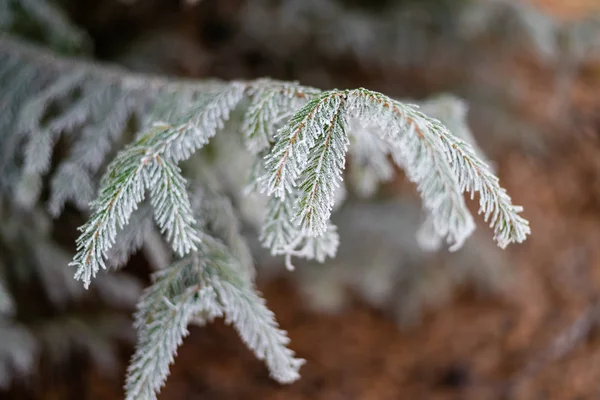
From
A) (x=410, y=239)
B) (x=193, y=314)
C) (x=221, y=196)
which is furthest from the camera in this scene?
(x=410, y=239)

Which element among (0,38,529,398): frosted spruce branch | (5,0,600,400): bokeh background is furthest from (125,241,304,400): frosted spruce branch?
(5,0,600,400): bokeh background

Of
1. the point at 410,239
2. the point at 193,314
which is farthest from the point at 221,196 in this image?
the point at 410,239

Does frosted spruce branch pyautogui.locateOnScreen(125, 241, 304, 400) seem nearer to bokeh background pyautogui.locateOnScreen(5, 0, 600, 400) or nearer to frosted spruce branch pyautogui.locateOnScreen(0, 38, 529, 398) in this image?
frosted spruce branch pyautogui.locateOnScreen(0, 38, 529, 398)

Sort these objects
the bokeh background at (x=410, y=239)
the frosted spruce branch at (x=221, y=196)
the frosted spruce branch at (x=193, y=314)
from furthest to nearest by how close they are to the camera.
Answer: the bokeh background at (x=410, y=239)
the frosted spruce branch at (x=193, y=314)
the frosted spruce branch at (x=221, y=196)

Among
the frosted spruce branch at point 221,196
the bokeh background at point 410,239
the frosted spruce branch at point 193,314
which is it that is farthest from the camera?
the bokeh background at point 410,239

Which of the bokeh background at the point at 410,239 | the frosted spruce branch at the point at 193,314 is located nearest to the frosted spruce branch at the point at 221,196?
the frosted spruce branch at the point at 193,314

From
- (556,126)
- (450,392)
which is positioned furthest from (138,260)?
(556,126)

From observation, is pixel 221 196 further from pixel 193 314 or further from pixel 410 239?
pixel 410 239

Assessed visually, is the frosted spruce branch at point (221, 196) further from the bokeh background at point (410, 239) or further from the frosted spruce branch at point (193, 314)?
the bokeh background at point (410, 239)
